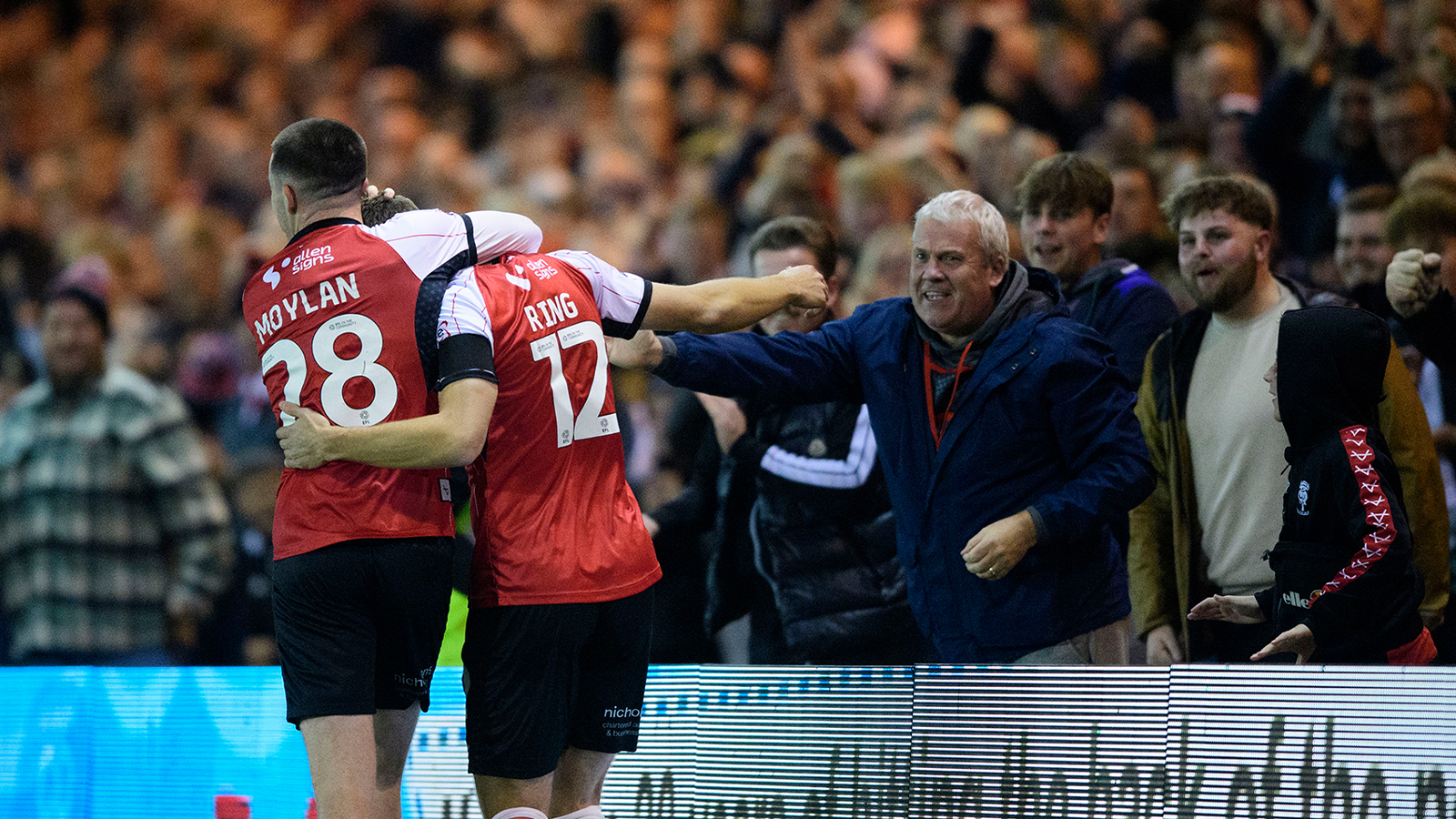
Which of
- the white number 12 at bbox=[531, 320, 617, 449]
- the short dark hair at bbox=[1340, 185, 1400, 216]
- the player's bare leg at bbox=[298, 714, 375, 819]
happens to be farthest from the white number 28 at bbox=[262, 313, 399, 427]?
the short dark hair at bbox=[1340, 185, 1400, 216]

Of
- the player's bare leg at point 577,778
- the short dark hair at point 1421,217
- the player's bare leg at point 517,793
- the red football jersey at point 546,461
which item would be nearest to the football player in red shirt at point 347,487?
the red football jersey at point 546,461

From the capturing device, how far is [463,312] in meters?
3.72

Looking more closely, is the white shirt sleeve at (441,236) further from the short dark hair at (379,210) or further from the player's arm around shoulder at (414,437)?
the player's arm around shoulder at (414,437)

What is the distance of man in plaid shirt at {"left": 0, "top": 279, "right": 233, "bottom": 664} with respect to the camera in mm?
7500

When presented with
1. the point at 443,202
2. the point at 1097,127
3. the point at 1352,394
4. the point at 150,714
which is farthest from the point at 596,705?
the point at 443,202

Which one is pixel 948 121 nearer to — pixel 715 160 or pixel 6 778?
pixel 715 160

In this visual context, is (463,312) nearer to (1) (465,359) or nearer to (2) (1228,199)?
(1) (465,359)

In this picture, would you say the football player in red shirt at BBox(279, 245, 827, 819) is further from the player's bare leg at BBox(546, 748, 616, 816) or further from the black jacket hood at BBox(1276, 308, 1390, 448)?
the black jacket hood at BBox(1276, 308, 1390, 448)

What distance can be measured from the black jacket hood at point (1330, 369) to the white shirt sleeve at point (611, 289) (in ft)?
5.66

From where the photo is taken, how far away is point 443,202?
11148 mm

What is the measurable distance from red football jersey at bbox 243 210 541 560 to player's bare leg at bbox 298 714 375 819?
1.42 feet

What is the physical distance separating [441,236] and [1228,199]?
2442 mm

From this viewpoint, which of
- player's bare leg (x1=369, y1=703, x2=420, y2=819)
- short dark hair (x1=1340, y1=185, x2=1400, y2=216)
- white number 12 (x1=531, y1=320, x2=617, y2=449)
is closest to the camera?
white number 12 (x1=531, y1=320, x2=617, y2=449)

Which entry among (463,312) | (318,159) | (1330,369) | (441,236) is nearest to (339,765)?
(463,312)
